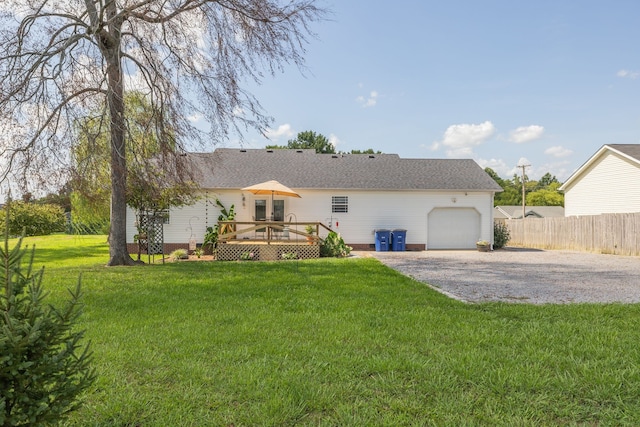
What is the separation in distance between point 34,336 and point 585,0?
631 inches

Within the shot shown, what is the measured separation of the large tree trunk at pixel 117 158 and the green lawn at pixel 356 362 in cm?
521

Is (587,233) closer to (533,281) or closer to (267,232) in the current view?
(533,281)

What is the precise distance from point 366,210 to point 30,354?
55.5 feet

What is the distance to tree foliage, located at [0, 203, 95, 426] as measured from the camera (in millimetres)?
1668

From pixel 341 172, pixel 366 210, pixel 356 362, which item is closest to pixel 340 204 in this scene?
pixel 366 210

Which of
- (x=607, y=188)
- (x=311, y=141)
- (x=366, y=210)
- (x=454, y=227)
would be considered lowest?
(x=454, y=227)

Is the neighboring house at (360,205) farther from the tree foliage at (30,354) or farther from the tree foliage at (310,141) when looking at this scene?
the tree foliage at (310,141)

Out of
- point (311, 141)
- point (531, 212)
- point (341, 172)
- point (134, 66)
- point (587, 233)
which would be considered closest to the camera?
point (134, 66)

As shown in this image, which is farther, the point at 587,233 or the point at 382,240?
the point at 587,233

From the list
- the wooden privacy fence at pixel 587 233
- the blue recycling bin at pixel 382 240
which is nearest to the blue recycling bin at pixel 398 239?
the blue recycling bin at pixel 382 240

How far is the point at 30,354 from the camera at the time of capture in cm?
177

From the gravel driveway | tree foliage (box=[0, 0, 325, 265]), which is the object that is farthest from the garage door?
tree foliage (box=[0, 0, 325, 265])

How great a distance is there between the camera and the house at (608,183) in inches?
767

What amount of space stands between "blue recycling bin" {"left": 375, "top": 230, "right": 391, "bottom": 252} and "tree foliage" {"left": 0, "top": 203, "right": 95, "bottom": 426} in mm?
16230
